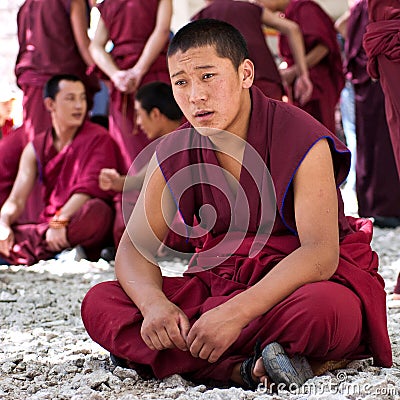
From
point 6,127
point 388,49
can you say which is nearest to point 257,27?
point 388,49

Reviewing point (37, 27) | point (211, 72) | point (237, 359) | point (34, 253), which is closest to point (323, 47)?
point (37, 27)

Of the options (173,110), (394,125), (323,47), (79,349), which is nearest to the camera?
(79,349)

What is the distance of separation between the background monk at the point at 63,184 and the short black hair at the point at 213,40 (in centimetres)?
234

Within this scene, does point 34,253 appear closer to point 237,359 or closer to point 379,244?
point 379,244

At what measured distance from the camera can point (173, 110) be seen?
175 inches

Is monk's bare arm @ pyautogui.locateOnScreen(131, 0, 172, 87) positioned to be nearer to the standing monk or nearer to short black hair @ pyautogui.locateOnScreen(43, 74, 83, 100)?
the standing monk

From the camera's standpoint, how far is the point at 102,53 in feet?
16.1

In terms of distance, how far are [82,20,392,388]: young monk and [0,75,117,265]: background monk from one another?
219cm

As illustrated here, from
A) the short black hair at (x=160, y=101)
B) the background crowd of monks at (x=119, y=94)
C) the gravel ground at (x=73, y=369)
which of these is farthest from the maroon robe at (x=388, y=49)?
the short black hair at (x=160, y=101)

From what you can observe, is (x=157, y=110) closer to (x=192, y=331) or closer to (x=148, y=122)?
(x=148, y=122)

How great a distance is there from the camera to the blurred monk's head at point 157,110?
4.43 metres

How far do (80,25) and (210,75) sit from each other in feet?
10.2

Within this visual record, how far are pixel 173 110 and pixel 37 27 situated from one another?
52.3 inches

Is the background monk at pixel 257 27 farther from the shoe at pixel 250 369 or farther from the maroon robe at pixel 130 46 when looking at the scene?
the shoe at pixel 250 369
